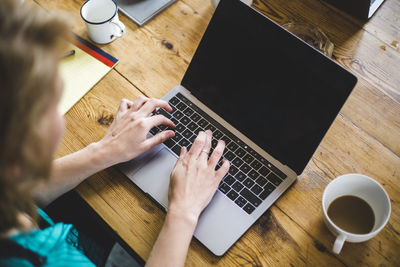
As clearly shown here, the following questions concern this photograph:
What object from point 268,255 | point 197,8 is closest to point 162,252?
point 268,255

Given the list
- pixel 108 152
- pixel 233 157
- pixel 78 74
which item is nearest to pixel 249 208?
pixel 233 157

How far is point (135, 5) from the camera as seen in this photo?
112cm

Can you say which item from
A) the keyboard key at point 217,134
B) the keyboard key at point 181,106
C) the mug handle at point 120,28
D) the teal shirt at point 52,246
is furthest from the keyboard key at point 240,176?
the mug handle at point 120,28

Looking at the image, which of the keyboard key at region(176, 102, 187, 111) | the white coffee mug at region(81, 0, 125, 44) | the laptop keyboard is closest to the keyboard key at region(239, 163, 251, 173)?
the laptop keyboard

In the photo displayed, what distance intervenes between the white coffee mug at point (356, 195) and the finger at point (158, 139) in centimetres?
36

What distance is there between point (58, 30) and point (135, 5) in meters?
0.65

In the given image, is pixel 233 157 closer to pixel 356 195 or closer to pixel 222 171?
pixel 222 171

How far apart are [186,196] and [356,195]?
1.14ft

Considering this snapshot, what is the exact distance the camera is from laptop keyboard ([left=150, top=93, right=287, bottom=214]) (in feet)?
2.76

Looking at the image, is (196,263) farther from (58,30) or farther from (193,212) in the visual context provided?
(58,30)

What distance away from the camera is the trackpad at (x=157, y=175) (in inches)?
33.3

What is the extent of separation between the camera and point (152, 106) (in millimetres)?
912

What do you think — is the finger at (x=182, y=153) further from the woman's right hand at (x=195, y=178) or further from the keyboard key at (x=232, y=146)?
the keyboard key at (x=232, y=146)

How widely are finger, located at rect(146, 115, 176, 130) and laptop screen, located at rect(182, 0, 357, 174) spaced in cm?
11
